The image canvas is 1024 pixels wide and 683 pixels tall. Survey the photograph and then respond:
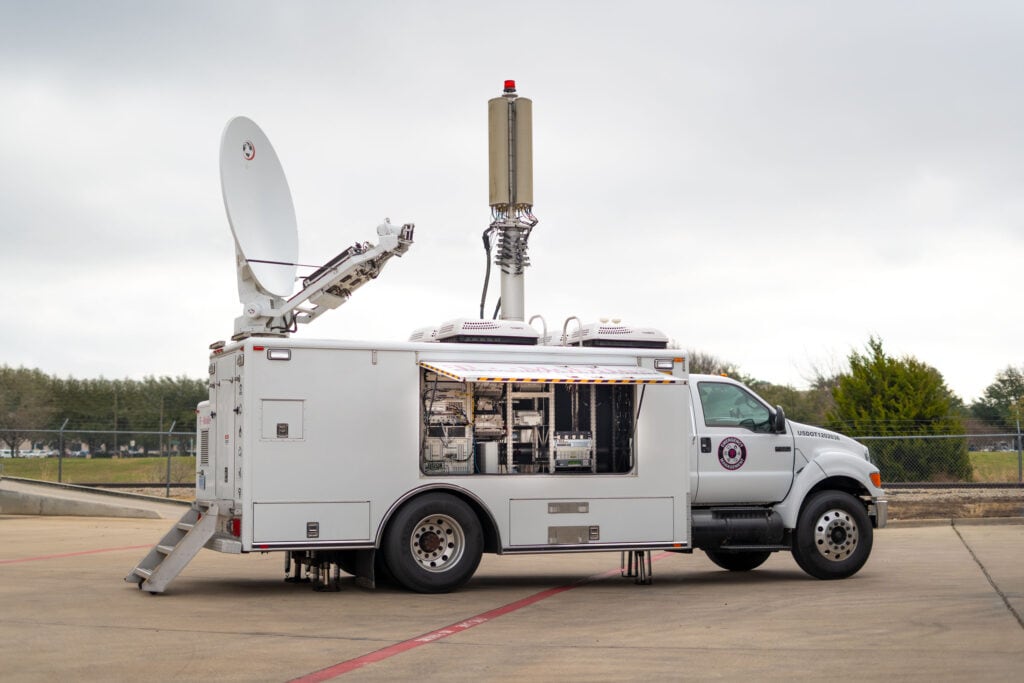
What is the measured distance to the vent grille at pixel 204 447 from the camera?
1368cm

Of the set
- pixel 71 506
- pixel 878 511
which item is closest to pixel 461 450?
pixel 878 511

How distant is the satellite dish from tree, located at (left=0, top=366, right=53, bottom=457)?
164 feet

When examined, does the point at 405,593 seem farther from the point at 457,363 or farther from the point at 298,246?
the point at 298,246

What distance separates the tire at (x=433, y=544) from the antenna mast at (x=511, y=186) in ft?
25.5

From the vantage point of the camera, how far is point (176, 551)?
12.5 metres

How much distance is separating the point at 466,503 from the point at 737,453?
333cm

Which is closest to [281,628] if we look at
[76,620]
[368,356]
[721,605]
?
[76,620]

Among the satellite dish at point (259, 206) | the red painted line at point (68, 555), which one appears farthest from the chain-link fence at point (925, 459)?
the satellite dish at point (259, 206)

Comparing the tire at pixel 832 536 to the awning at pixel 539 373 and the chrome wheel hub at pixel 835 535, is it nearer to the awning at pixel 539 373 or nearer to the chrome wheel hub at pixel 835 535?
the chrome wheel hub at pixel 835 535

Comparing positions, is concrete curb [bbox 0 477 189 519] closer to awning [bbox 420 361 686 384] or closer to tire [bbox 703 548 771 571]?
tire [bbox 703 548 771 571]

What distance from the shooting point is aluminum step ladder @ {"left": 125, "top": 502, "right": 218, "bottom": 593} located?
1252 cm

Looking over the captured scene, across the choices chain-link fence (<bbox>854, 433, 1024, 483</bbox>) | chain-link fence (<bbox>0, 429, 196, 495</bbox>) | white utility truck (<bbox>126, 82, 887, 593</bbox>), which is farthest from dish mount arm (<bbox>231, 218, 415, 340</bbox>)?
chain-link fence (<bbox>0, 429, 196, 495</bbox>)

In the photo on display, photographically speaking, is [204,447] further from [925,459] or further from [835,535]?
[925,459]

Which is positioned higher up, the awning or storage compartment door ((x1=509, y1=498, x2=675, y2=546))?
the awning
